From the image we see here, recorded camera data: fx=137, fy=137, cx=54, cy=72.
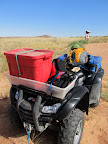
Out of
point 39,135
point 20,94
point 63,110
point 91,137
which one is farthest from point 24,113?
point 91,137

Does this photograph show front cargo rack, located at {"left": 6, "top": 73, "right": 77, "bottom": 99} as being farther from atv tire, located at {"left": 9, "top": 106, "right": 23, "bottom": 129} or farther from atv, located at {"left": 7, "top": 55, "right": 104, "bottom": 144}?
atv tire, located at {"left": 9, "top": 106, "right": 23, "bottom": 129}

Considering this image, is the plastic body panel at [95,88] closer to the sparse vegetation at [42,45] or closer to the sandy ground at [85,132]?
the sandy ground at [85,132]

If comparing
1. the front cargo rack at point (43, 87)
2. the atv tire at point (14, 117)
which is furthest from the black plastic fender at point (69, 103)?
the atv tire at point (14, 117)

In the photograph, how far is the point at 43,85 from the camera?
2.04 m

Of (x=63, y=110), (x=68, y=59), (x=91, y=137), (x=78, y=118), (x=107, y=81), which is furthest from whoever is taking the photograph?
(x=107, y=81)

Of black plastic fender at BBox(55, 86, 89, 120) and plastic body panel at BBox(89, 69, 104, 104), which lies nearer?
black plastic fender at BBox(55, 86, 89, 120)

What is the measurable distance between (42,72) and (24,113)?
0.71 meters

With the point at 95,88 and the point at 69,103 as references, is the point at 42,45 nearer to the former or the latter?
the point at 95,88

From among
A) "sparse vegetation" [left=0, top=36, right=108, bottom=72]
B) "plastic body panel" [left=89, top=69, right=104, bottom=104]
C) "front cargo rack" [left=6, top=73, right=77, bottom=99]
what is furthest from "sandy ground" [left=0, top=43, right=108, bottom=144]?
"sparse vegetation" [left=0, top=36, right=108, bottom=72]

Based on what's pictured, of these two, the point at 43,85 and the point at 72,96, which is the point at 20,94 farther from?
the point at 72,96

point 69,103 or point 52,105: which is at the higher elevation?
point 69,103

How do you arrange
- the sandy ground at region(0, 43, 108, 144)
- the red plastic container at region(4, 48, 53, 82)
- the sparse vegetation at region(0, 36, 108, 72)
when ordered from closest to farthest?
1. the red plastic container at region(4, 48, 53, 82)
2. the sandy ground at region(0, 43, 108, 144)
3. the sparse vegetation at region(0, 36, 108, 72)

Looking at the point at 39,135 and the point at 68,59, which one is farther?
the point at 68,59

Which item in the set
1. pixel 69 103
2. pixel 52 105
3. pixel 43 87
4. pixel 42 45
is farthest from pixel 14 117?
pixel 42 45
